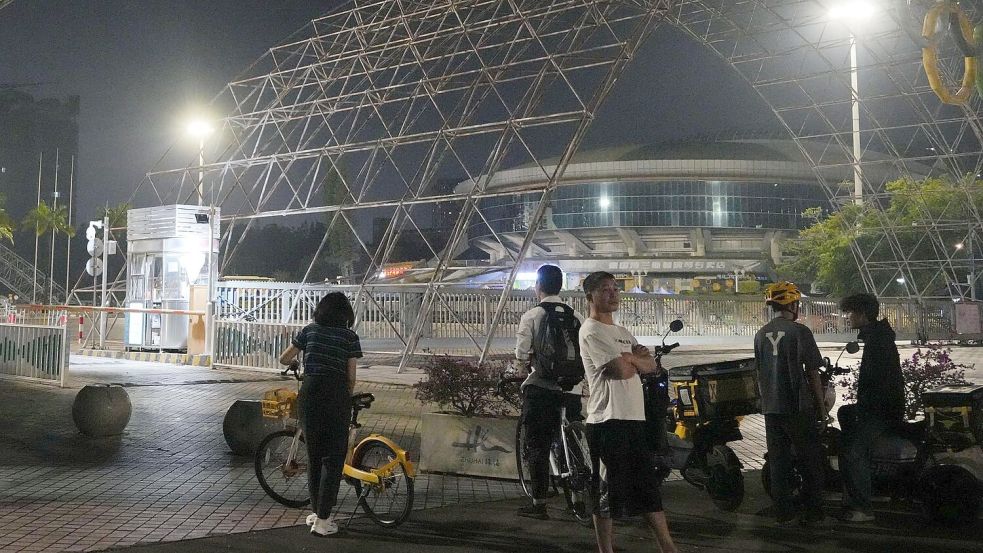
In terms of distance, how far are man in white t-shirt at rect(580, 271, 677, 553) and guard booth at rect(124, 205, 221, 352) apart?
19.1 meters

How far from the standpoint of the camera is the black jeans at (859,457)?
6.48m

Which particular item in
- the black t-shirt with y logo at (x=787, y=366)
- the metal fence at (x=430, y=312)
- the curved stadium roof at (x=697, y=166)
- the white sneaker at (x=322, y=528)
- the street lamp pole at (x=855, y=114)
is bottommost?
the white sneaker at (x=322, y=528)

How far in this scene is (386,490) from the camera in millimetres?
6523

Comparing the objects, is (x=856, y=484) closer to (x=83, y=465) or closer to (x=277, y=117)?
(x=83, y=465)

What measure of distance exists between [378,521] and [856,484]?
11.1 feet

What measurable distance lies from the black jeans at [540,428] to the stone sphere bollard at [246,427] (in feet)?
11.9

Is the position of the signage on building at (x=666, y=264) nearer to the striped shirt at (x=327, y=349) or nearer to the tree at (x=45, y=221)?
the tree at (x=45, y=221)

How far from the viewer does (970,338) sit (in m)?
31.1

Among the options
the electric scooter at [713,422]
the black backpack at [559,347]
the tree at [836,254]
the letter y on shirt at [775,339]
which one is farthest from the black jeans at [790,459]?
the tree at [836,254]

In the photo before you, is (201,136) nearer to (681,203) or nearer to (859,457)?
(859,457)

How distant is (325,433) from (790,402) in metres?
3.12

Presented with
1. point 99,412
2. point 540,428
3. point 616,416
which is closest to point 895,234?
point 99,412

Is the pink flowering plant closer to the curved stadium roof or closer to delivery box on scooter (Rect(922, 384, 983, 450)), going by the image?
delivery box on scooter (Rect(922, 384, 983, 450))

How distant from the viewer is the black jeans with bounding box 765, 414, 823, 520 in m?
6.27
